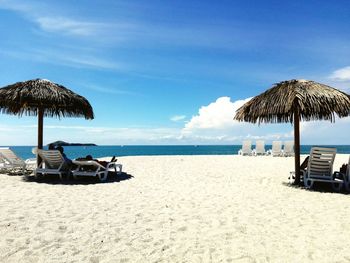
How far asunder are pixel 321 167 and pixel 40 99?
7.51 meters

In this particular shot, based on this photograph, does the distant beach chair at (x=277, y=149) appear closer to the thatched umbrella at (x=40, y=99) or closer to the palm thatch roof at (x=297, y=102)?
the palm thatch roof at (x=297, y=102)

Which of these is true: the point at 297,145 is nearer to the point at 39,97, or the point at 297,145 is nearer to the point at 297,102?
the point at 297,102

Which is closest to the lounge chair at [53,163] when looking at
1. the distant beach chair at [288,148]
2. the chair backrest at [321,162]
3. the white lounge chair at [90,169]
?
the white lounge chair at [90,169]

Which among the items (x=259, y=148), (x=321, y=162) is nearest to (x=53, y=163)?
(x=321, y=162)

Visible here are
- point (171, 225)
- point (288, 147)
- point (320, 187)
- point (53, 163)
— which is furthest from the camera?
point (288, 147)

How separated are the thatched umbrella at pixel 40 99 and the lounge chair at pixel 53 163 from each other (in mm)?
1491

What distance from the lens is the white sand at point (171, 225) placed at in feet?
11.7

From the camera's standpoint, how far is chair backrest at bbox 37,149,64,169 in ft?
28.7

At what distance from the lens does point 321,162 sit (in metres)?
7.70

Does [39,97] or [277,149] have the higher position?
[39,97]

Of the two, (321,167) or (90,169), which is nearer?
(321,167)

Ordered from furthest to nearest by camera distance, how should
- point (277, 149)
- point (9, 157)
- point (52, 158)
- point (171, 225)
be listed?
point (277, 149)
point (9, 157)
point (52, 158)
point (171, 225)

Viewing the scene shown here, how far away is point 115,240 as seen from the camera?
3.98 m

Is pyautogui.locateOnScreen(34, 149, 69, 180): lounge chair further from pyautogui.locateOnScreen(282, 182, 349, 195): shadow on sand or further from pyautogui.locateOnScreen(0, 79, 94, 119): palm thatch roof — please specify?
pyautogui.locateOnScreen(282, 182, 349, 195): shadow on sand
